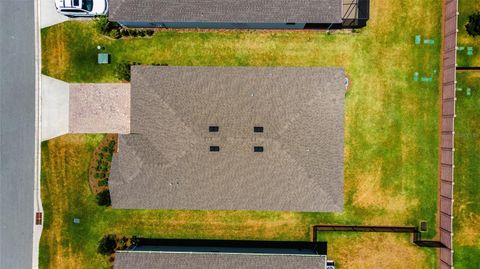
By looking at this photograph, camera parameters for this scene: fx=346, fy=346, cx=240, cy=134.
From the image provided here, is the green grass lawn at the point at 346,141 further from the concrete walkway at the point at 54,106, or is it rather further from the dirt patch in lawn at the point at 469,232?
the dirt patch in lawn at the point at 469,232

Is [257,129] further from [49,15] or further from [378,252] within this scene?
[49,15]

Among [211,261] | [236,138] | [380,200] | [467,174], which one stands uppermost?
[236,138]

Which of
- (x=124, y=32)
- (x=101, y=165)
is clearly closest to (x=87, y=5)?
(x=124, y=32)

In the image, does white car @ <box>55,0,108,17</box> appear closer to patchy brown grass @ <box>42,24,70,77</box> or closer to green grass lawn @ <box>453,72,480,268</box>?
patchy brown grass @ <box>42,24,70,77</box>

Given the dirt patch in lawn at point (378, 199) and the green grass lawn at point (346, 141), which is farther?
the dirt patch in lawn at point (378, 199)

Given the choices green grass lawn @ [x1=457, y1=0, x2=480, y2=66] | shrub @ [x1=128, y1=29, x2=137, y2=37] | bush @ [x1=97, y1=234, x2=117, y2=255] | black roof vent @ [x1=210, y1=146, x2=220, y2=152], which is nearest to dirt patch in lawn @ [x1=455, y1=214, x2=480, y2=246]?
green grass lawn @ [x1=457, y1=0, x2=480, y2=66]

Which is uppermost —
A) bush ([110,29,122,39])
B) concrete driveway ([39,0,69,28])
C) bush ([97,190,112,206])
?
concrete driveway ([39,0,69,28])

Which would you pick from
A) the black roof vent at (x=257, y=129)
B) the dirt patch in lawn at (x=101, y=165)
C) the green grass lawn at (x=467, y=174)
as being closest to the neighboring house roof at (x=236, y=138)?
the black roof vent at (x=257, y=129)
